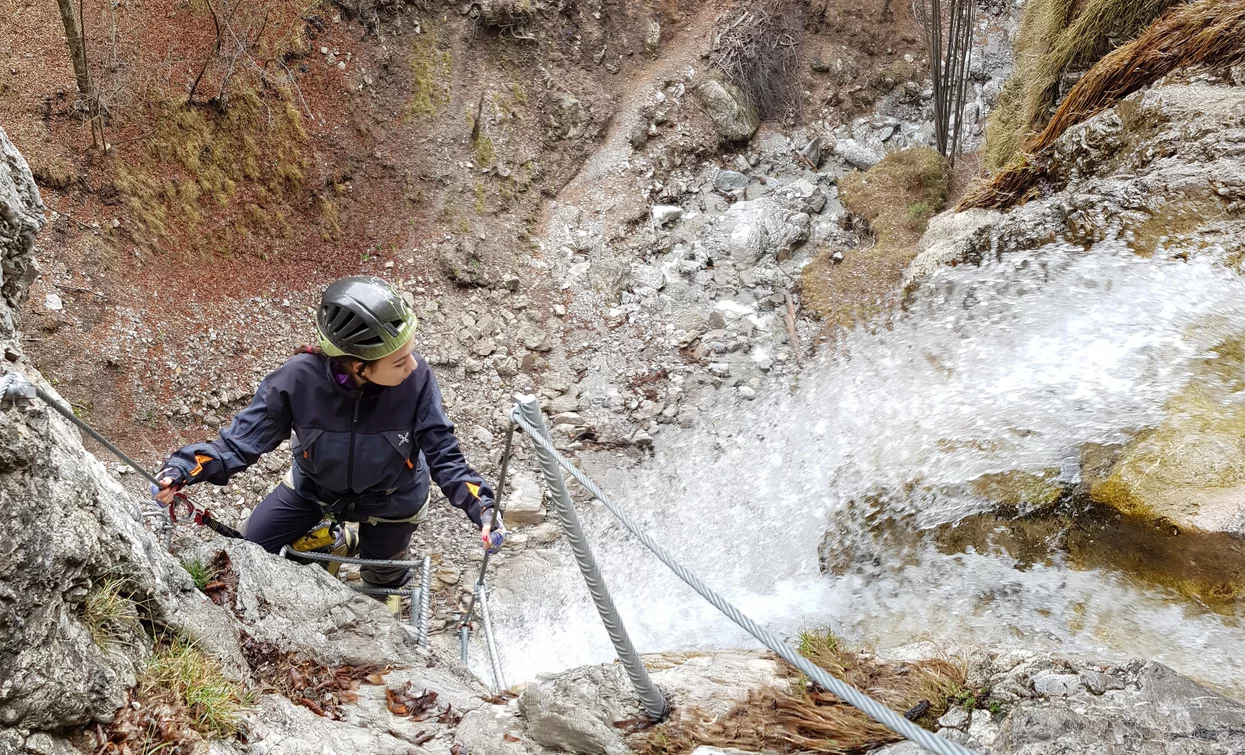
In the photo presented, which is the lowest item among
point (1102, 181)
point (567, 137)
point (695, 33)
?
point (1102, 181)

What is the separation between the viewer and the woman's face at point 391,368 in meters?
4.02

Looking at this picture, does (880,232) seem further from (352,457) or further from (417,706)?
(417,706)

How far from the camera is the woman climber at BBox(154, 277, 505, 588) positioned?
393 centimetres

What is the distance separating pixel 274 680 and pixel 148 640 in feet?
2.36

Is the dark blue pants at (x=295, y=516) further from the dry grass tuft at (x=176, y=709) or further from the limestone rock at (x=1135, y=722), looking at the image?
the limestone rock at (x=1135, y=722)

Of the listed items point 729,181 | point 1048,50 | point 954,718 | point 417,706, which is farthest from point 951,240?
point 417,706

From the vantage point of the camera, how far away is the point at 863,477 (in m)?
7.06

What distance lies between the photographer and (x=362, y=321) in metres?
3.87

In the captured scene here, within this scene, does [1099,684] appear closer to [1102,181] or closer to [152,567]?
[152,567]

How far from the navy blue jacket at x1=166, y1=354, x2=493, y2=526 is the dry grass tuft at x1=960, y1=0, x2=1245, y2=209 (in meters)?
7.65

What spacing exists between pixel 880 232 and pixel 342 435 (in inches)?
383

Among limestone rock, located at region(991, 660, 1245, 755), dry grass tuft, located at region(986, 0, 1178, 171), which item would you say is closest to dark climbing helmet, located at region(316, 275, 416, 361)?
limestone rock, located at region(991, 660, 1245, 755)

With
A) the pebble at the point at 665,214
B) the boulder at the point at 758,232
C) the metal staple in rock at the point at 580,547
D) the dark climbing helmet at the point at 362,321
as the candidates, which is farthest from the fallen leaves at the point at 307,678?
the pebble at the point at 665,214

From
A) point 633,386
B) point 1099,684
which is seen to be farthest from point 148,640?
point 633,386
